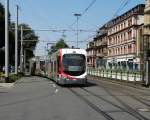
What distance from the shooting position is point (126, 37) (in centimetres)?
10638

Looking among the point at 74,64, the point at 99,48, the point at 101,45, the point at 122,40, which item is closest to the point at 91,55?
the point at 99,48

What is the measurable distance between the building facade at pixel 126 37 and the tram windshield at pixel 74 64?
5444 cm

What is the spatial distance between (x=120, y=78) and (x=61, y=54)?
15.3 meters

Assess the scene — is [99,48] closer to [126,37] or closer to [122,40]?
[122,40]

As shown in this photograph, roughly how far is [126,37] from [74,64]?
74.4 meters

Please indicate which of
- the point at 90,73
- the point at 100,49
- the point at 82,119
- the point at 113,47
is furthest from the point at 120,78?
the point at 100,49

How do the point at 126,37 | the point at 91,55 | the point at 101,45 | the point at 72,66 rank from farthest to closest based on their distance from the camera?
1. the point at 91,55
2. the point at 101,45
3. the point at 126,37
4. the point at 72,66

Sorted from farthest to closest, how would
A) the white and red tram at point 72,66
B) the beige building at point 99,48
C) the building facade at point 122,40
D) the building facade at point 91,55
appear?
the building facade at point 91,55 < the beige building at point 99,48 < the building facade at point 122,40 < the white and red tram at point 72,66

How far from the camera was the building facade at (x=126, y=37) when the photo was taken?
97.5 meters

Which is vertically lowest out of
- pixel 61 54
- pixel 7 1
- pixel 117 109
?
pixel 117 109

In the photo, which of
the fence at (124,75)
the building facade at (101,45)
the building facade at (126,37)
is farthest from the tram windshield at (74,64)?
the building facade at (101,45)

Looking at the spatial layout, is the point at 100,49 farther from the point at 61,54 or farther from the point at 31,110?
the point at 31,110

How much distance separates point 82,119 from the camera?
524 inches

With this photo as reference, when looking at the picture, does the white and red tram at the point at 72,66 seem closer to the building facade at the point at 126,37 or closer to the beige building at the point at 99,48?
the building facade at the point at 126,37
